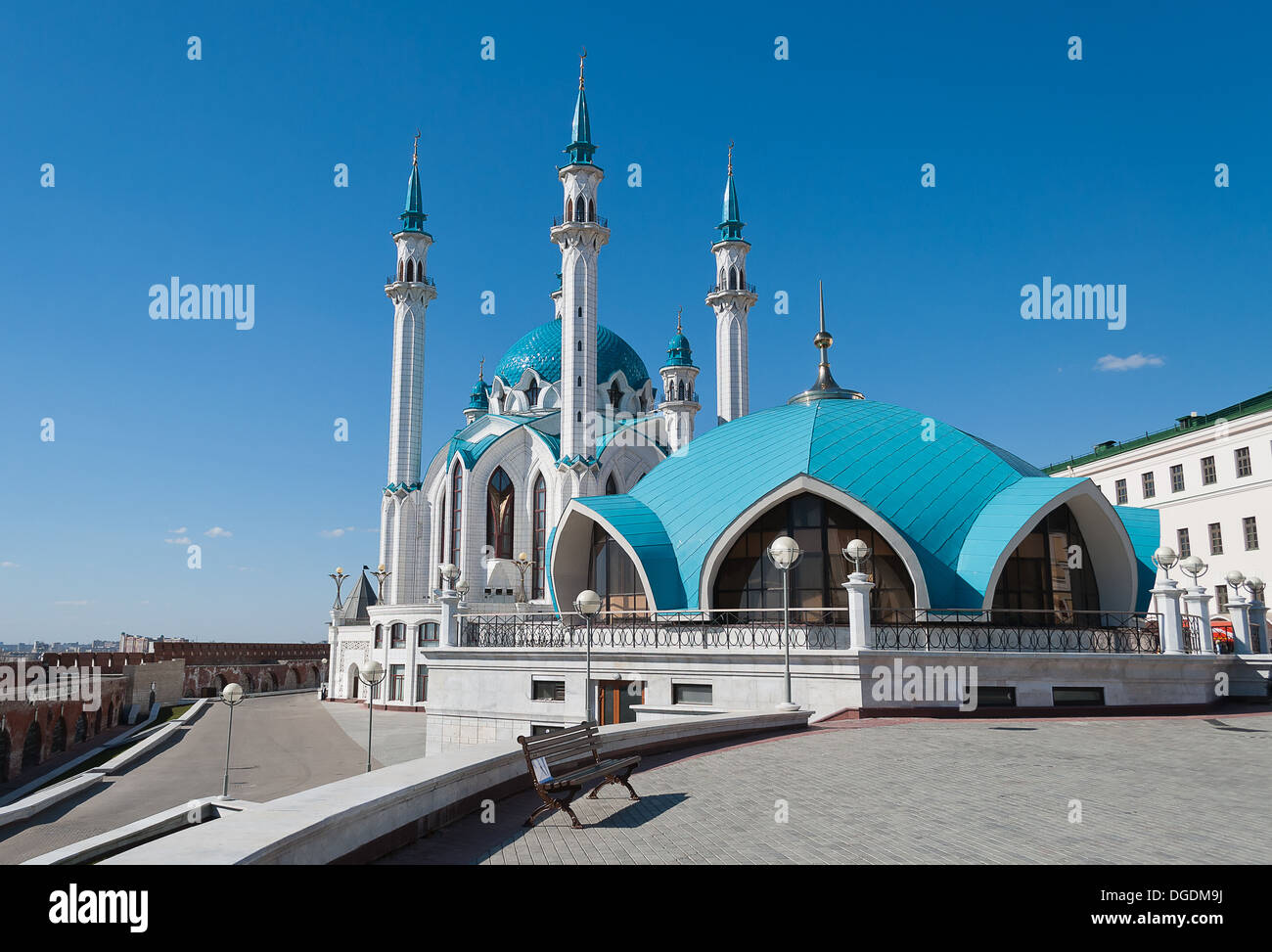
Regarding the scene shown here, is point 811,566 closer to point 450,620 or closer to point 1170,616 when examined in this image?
point 1170,616

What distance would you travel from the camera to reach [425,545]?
51.9 metres

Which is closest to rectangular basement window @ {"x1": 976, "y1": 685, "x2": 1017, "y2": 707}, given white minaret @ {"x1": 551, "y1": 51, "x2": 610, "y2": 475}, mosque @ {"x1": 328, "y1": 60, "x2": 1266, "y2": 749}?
mosque @ {"x1": 328, "y1": 60, "x2": 1266, "y2": 749}

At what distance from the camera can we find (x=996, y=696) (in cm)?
1656

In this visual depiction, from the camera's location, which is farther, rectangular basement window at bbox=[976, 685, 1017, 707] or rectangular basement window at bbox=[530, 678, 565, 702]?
rectangular basement window at bbox=[530, 678, 565, 702]

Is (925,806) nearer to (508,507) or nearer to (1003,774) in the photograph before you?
(1003,774)

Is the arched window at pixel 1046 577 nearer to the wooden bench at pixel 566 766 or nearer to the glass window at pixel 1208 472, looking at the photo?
the wooden bench at pixel 566 766

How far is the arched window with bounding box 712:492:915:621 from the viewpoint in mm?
22000

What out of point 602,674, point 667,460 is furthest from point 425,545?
point 602,674

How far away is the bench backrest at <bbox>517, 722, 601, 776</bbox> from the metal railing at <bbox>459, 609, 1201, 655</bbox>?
353 inches

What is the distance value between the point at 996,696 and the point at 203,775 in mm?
24489

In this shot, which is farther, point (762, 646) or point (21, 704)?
point (21, 704)

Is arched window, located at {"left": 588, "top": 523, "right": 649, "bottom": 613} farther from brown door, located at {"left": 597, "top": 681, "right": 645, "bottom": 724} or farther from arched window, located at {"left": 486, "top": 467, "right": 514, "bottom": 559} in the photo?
arched window, located at {"left": 486, "top": 467, "right": 514, "bottom": 559}
